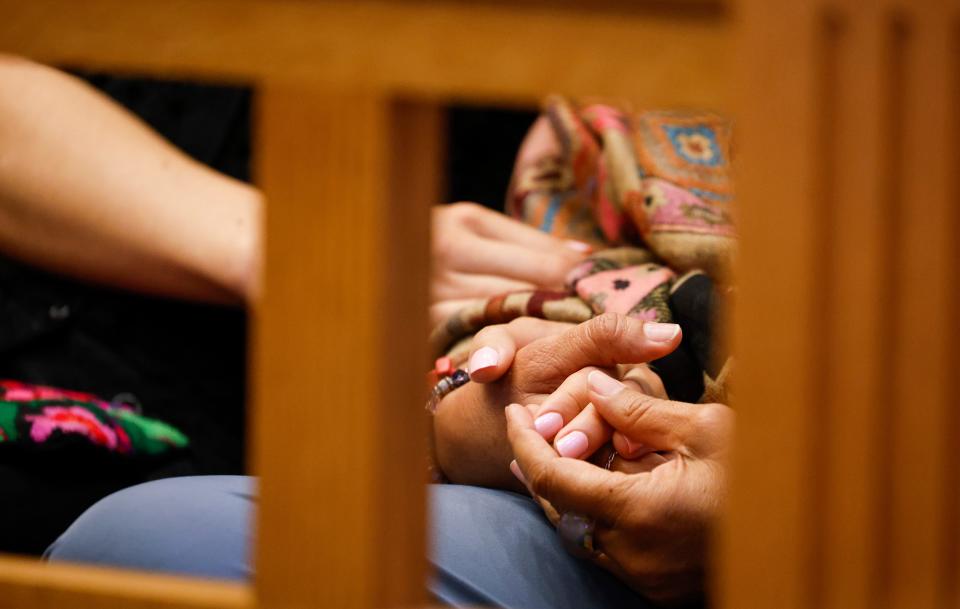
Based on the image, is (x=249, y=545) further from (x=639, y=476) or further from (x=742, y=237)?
(x=742, y=237)

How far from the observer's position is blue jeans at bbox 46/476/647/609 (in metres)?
0.73

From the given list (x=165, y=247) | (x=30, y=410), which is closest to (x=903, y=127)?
(x=30, y=410)

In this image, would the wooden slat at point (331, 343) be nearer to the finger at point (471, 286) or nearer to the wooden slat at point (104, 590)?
the wooden slat at point (104, 590)

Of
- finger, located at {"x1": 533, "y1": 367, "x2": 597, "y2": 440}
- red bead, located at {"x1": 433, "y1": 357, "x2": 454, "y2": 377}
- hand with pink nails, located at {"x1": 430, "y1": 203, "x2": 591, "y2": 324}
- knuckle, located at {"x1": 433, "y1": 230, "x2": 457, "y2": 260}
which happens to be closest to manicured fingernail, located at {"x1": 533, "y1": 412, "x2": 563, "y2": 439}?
finger, located at {"x1": 533, "y1": 367, "x2": 597, "y2": 440}

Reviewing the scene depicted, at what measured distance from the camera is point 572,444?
2.25 ft

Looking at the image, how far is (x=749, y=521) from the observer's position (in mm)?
352

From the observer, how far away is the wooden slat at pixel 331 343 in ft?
1.20

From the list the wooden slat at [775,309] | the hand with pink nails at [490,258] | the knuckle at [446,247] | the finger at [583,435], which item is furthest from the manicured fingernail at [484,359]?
the wooden slat at [775,309]

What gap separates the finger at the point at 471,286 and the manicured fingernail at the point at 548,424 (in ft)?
1.19

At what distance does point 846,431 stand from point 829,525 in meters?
0.03

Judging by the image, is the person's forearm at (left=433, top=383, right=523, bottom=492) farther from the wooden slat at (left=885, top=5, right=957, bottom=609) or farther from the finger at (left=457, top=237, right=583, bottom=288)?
the wooden slat at (left=885, top=5, right=957, bottom=609)

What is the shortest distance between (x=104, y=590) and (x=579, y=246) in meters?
0.79

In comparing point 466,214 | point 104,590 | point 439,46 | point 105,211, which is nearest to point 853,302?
point 439,46

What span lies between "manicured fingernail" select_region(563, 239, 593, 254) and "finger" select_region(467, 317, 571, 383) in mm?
220
